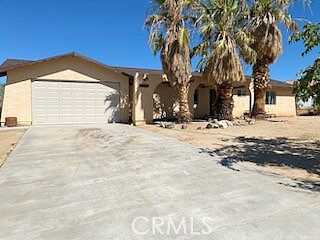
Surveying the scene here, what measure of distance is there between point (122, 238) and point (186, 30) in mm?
16647

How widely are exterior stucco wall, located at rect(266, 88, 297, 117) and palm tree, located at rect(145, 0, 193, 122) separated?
557 inches

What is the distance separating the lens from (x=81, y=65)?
75.0 ft

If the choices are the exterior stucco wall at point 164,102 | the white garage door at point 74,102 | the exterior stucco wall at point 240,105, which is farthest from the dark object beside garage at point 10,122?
the exterior stucco wall at point 240,105

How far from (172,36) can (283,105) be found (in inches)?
667

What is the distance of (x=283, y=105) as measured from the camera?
31.9m

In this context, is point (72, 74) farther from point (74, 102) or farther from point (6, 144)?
point (6, 144)

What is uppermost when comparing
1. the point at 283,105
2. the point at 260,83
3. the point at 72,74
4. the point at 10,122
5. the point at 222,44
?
the point at 222,44

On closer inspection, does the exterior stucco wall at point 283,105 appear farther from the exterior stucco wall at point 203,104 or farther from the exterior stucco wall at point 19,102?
the exterior stucco wall at point 19,102

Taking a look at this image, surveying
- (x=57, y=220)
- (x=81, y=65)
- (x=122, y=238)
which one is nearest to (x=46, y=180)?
(x=57, y=220)

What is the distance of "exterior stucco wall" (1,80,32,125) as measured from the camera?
21.1 meters

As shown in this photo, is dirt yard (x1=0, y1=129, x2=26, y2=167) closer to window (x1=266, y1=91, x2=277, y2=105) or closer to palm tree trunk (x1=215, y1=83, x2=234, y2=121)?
palm tree trunk (x1=215, y1=83, x2=234, y2=121)

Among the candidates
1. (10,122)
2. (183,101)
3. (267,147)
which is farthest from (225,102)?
(10,122)

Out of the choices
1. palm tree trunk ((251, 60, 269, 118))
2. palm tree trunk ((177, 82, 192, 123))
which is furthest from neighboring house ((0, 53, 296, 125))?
palm tree trunk ((251, 60, 269, 118))

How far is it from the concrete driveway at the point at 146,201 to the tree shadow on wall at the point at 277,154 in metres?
0.65
